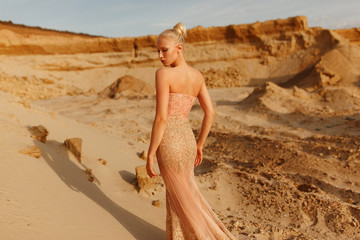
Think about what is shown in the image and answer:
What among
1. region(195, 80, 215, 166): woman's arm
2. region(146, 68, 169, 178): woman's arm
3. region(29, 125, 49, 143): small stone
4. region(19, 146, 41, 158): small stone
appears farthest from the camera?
region(29, 125, 49, 143): small stone

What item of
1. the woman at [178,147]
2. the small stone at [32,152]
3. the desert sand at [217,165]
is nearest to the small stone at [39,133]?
the desert sand at [217,165]

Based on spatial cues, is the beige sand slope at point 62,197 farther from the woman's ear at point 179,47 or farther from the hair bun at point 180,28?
the hair bun at point 180,28

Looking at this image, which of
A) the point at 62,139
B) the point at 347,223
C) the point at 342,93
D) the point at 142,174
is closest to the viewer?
the point at 347,223

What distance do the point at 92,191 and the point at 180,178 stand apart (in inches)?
54.3

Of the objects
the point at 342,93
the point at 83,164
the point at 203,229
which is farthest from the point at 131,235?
the point at 342,93

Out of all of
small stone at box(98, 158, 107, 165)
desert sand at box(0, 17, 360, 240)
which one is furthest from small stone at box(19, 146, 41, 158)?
small stone at box(98, 158, 107, 165)

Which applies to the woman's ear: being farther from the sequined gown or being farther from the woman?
the sequined gown

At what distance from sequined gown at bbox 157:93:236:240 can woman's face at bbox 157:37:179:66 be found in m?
0.25

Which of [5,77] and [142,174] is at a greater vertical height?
[5,77]

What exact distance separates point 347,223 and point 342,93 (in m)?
7.58

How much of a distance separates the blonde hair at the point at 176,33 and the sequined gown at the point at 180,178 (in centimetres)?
39

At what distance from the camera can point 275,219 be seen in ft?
11.5

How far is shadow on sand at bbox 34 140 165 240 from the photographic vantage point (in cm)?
283

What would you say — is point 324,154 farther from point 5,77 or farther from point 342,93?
point 5,77
